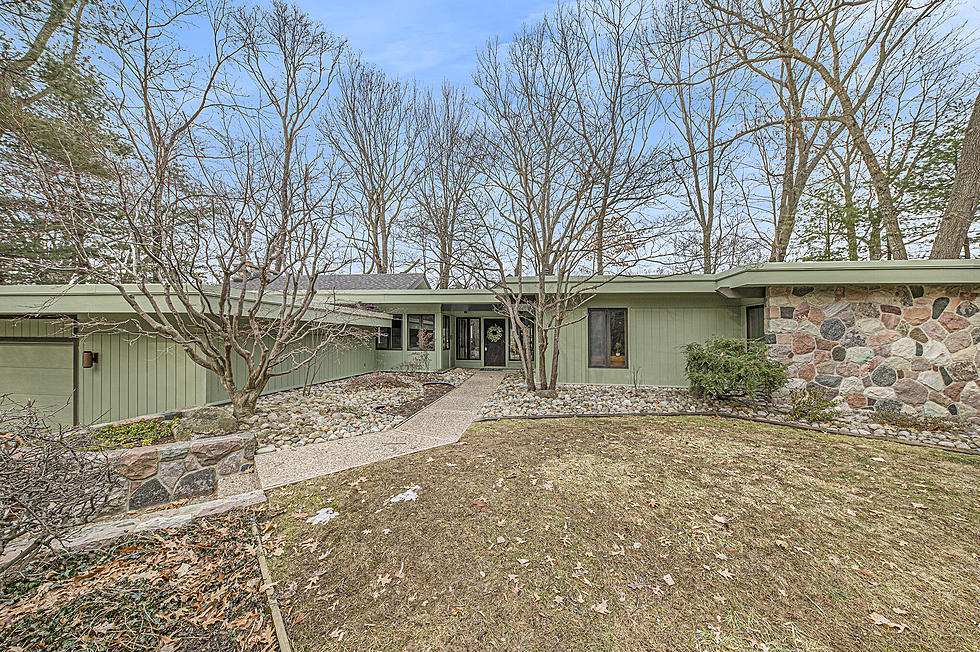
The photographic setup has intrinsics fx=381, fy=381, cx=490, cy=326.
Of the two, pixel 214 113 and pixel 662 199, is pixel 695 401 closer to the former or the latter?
pixel 662 199

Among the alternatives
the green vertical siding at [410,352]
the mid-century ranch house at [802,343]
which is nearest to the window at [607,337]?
the mid-century ranch house at [802,343]

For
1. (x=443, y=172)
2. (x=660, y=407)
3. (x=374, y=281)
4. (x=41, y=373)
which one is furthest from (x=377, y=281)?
(x=660, y=407)

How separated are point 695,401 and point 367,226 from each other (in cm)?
1609

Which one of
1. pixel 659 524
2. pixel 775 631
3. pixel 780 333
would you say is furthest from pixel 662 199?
pixel 775 631

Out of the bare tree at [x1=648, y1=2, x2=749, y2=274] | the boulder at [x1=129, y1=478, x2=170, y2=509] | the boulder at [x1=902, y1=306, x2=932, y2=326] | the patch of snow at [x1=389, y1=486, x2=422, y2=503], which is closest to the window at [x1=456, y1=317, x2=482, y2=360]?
the bare tree at [x1=648, y1=2, x2=749, y2=274]

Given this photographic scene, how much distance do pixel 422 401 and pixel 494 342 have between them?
6.16 metres

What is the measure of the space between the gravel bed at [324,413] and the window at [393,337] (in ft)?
10.4

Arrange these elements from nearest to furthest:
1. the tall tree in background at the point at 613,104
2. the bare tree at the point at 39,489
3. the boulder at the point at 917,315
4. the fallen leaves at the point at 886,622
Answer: the fallen leaves at the point at 886,622, the bare tree at the point at 39,489, the boulder at the point at 917,315, the tall tree in background at the point at 613,104

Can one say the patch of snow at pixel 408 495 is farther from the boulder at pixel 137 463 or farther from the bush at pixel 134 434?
the bush at pixel 134 434

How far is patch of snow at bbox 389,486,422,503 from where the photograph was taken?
3.23 metres

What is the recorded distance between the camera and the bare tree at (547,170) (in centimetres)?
771

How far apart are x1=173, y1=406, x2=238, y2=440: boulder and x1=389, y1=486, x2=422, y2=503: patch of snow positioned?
86.8 inches

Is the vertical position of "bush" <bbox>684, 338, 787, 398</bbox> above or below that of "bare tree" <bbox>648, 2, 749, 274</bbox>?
below

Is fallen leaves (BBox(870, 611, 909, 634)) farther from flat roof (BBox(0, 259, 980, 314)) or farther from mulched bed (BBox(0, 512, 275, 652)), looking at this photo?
flat roof (BBox(0, 259, 980, 314))
